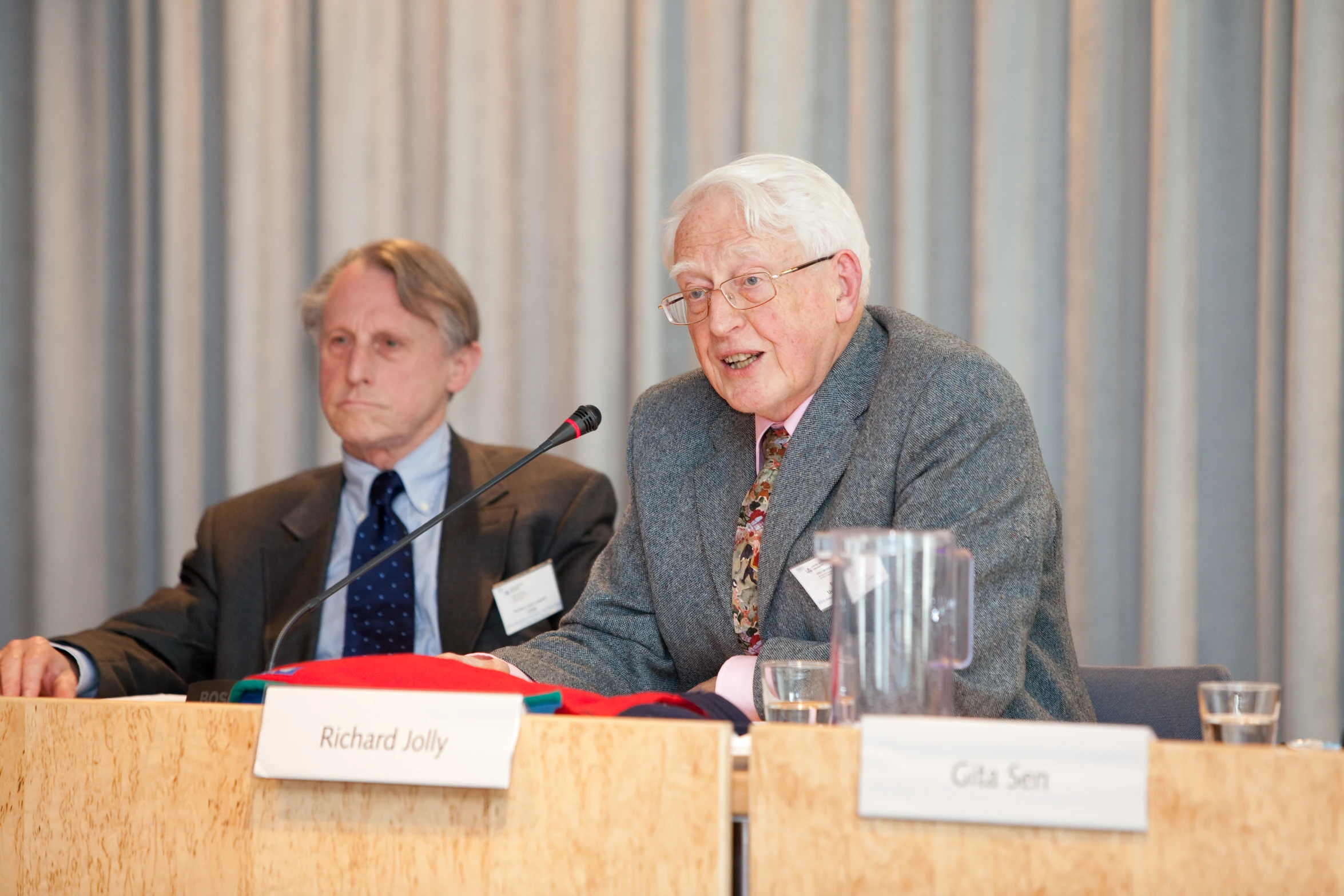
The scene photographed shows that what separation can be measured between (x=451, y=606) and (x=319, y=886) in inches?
64.5

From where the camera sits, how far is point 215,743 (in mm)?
1076

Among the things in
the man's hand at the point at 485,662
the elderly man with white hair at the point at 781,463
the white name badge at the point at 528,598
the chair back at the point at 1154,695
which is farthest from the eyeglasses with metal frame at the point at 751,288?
the white name badge at the point at 528,598

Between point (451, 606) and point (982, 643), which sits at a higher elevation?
point (982, 643)

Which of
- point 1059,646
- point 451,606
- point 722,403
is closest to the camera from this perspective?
point 1059,646

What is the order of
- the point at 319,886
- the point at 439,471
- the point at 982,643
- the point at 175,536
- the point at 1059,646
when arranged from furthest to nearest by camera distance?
the point at 175,536
the point at 439,471
the point at 1059,646
the point at 982,643
the point at 319,886

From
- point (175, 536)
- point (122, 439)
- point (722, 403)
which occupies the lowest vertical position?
point (175, 536)

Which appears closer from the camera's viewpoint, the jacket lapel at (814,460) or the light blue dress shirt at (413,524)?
the jacket lapel at (814,460)

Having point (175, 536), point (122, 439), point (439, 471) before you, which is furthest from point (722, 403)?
point (122, 439)

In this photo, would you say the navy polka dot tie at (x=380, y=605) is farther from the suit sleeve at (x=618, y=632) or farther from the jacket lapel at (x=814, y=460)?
the jacket lapel at (x=814, y=460)

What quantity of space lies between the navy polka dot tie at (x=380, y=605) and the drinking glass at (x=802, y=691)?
166 cm

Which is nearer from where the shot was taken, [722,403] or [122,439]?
[722,403]

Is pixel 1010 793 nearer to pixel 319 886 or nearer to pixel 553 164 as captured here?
pixel 319 886

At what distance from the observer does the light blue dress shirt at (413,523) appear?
8.89ft

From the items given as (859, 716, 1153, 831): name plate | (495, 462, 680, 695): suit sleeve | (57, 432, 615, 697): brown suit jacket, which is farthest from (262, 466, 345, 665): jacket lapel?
(859, 716, 1153, 831): name plate
